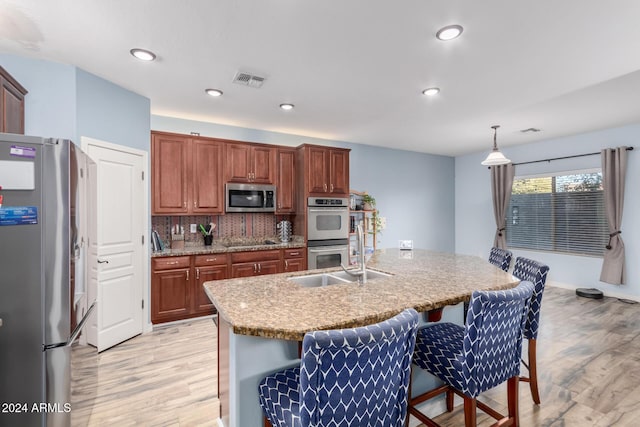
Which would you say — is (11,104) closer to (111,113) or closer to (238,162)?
(111,113)

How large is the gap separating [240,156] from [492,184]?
5.18 metres

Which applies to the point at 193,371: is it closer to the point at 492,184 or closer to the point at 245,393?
the point at 245,393

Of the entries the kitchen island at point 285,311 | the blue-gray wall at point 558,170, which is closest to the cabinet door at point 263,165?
the kitchen island at point 285,311

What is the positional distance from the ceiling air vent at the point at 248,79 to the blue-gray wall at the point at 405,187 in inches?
67.3

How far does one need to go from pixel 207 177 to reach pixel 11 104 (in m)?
1.97

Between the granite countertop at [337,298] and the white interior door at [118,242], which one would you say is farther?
the white interior door at [118,242]

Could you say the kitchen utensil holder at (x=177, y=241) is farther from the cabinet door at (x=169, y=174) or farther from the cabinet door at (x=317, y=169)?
the cabinet door at (x=317, y=169)

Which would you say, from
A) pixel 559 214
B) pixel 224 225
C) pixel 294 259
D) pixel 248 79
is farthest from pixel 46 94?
pixel 559 214

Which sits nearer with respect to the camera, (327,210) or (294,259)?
(294,259)

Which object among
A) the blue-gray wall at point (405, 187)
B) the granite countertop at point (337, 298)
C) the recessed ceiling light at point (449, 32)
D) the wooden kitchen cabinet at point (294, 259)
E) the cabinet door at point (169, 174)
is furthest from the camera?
the blue-gray wall at point (405, 187)

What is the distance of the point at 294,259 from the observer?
14.4 ft

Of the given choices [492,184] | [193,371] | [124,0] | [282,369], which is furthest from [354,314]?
[492,184]

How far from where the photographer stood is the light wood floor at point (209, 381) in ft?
6.62

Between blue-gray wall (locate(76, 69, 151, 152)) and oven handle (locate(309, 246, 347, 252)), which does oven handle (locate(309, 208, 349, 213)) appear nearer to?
oven handle (locate(309, 246, 347, 252))
